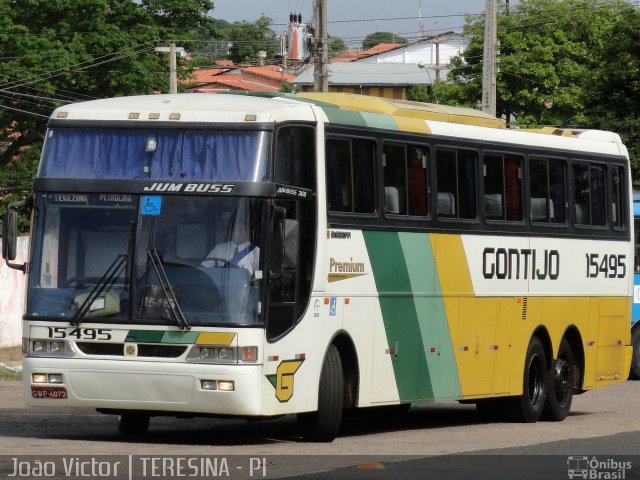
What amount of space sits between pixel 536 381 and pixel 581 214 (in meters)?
2.26

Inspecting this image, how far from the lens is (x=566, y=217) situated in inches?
741

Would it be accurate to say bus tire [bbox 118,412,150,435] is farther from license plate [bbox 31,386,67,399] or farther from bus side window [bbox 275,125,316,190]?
bus side window [bbox 275,125,316,190]

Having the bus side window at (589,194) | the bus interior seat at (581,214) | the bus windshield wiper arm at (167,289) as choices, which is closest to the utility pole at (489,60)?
the bus side window at (589,194)

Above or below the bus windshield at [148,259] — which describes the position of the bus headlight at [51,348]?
below

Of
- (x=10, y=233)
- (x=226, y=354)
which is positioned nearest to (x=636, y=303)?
(x=226, y=354)

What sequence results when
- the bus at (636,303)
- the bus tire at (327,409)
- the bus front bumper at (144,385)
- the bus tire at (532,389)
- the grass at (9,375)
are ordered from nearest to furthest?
the bus front bumper at (144,385), the bus tire at (327,409), the bus tire at (532,389), the grass at (9,375), the bus at (636,303)

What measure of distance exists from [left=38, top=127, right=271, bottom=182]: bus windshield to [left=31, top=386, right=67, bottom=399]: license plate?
1.92 metres

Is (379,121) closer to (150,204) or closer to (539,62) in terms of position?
(150,204)

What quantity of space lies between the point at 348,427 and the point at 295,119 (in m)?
4.55

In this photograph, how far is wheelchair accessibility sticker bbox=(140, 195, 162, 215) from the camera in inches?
528

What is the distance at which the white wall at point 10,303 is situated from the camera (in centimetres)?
3023

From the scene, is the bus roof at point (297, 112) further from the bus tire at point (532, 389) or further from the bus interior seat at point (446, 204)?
the bus tire at point (532, 389)

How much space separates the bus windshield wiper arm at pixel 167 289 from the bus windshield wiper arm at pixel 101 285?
0.27 meters

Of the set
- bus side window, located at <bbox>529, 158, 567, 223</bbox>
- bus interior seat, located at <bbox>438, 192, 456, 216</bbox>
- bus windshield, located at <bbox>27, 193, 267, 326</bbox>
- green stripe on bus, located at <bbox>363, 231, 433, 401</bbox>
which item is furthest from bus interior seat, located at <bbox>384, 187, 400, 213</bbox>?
bus side window, located at <bbox>529, 158, 567, 223</bbox>
